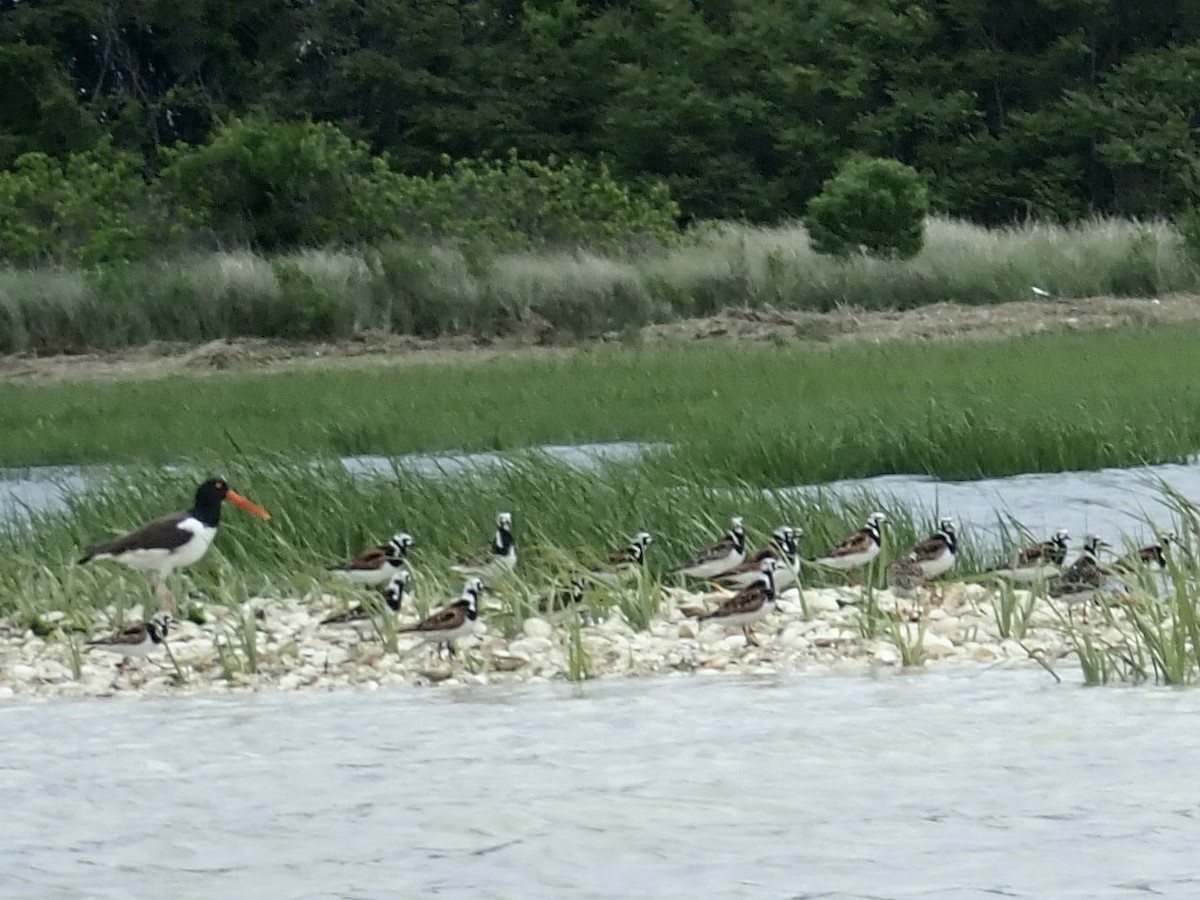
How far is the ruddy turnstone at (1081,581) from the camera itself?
1259 cm

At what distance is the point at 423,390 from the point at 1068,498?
9.97 metres

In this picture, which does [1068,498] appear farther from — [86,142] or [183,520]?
[86,142]

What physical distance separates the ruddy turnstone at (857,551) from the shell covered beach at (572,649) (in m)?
0.21

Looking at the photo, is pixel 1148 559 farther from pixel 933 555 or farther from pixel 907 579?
pixel 907 579

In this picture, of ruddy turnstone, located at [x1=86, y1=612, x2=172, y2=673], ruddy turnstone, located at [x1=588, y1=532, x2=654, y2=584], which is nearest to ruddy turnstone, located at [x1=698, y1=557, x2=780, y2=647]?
ruddy turnstone, located at [x1=588, y1=532, x2=654, y2=584]

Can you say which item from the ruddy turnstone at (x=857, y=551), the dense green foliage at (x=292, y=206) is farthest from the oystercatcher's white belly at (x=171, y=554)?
the dense green foliage at (x=292, y=206)

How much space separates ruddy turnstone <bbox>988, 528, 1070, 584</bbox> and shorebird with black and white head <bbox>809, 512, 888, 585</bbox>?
623 mm

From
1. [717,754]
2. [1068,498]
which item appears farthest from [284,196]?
[717,754]

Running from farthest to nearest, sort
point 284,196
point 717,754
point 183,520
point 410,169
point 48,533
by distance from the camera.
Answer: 1. point 410,169
2. point 284,196
3. point 48,533
4. point 183,520
5. point 717,754

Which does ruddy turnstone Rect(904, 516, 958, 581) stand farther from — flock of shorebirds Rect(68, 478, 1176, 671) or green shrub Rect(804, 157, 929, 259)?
green shrub Rect(804, 157, 929, 259)

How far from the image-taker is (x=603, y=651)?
12.2m

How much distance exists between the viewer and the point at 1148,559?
12938mm

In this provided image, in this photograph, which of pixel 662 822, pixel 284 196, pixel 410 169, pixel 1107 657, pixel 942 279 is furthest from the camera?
pixel 410 169

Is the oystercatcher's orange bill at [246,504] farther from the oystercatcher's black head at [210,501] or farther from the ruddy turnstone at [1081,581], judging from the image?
the ruddy turnstone at [1081,581]
